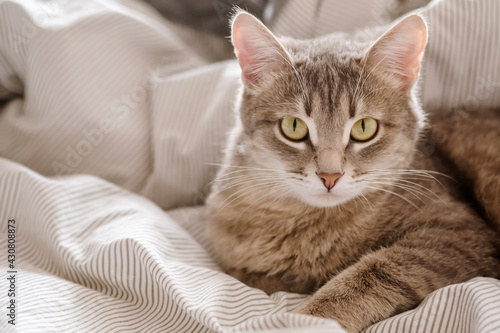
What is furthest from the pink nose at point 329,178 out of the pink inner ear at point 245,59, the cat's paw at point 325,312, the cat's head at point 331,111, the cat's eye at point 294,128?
the pink inner ear at point 245,59

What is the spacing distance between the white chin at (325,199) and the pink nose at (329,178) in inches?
1.1

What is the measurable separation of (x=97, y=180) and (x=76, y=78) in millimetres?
444

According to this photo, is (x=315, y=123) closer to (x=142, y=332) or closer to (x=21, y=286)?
(x=142, y=332)

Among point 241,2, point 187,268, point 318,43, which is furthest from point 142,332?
point 241,2

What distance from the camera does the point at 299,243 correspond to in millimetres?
1370

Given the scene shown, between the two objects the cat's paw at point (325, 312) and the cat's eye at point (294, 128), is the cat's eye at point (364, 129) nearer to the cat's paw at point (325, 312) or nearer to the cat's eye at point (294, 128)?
the cat's eye at point (294, 128)

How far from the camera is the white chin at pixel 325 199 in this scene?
125 centimetres

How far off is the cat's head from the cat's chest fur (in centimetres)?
9

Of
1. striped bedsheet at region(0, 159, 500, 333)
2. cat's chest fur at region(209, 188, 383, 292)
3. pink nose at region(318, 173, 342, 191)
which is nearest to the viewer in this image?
striped bedsheet at region(0, 159, 500, 333)

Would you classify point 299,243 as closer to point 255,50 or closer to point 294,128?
point 294,128

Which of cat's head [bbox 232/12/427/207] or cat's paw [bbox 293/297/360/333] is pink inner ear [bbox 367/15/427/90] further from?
cat's paw [bbox 293/297/360/333]

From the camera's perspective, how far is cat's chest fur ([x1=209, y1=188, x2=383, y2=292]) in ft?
4.44

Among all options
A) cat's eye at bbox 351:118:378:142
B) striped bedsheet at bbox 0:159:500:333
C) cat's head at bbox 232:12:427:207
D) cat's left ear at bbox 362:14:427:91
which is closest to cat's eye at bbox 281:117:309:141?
cat's head at bbox 232:12:427:207

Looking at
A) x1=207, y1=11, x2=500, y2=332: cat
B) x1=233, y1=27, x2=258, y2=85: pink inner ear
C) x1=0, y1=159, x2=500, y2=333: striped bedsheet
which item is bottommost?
x1=0, y1=159, x2=500, y2=333: striped bedsheet
